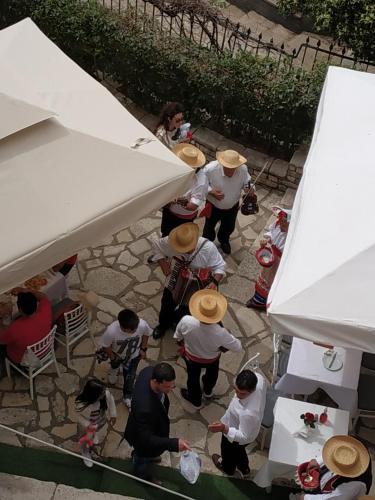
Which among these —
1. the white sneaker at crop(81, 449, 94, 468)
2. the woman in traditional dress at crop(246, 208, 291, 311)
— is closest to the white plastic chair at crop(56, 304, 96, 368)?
the white sneaker at crop(81, 449, 94, 468)

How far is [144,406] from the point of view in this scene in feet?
20.3

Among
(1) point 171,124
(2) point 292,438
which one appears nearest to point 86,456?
(2) point 292,438

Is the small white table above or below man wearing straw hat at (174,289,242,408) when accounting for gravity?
below

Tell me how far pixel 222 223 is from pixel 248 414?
3.32 meters

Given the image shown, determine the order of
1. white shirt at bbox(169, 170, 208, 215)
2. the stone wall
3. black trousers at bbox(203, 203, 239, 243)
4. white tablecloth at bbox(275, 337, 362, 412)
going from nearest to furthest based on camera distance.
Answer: white tablecloth at bbox(275, 337, 362, 412) → white shirt at bbox(169, 170, 208, 215) → black trousers at bbox(203, 203, 239, 243) → the stone wall

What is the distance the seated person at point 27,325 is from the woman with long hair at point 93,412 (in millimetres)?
830

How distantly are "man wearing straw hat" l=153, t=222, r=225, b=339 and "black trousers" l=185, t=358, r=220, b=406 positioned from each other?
811 millimetres

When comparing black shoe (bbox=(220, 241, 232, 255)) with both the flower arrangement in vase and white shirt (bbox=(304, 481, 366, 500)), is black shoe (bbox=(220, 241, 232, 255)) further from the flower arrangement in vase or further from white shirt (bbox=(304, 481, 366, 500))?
white shirt (bbox=(304, 481, 366, 500))

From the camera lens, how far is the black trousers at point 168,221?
863 cm

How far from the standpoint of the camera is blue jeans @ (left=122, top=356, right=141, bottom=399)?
7.31 m

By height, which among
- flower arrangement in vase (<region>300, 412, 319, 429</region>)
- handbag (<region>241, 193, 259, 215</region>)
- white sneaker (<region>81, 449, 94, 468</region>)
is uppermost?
handbag (<region>241, 193, 259, 215</region>)

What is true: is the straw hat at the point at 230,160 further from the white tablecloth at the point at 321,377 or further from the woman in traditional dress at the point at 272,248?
the white tablecloth at the point at 321,377

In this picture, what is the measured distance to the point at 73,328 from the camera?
764cm

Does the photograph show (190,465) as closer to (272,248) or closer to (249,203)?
(272,248)
